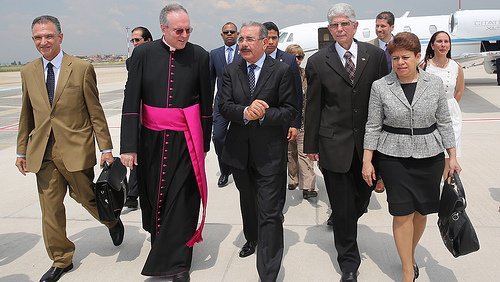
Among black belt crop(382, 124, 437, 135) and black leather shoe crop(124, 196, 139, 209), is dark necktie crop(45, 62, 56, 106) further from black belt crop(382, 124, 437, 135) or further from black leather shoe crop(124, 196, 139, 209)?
black belt crop(382, 124, 437, 135)

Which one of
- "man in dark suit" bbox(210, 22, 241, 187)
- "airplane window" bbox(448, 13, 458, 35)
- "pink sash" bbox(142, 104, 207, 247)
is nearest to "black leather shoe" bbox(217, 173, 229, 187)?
"man in dark suit" bbox(210, 22, 241, 187)

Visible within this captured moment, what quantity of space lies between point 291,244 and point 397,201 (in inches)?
51.4

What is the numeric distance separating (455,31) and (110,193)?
56.4 ft

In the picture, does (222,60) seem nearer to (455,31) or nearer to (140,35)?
(140,35)

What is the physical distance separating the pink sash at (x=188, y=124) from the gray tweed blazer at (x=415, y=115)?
1400 millimetres

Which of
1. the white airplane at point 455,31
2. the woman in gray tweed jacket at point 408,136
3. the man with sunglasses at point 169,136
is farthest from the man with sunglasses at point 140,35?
the white airplane at point 455,31

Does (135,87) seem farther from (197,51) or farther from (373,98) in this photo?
(373,98)

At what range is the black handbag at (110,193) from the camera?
3.30 metres

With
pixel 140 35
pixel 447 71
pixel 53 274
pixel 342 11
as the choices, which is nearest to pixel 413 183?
pixel 342 11

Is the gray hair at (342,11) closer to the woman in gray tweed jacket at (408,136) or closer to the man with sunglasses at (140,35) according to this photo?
the woman in gray tweed jacket at (408,136)

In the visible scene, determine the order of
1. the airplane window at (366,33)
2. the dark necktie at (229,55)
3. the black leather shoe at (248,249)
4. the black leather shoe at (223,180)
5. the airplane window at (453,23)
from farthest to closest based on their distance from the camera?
the airplane window at (366,33) < the airplane window at (453,23) < the black leather shoe at (223,180) < the dark necktie at (229,55) < the black leather shoe at (248,249)

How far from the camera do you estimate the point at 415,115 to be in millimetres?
→ 2705

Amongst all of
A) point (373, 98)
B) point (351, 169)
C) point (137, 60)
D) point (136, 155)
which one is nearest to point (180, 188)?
point (136, 155)

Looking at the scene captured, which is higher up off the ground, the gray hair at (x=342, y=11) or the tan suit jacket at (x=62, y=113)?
the gray hair at (x=342, y=11)
